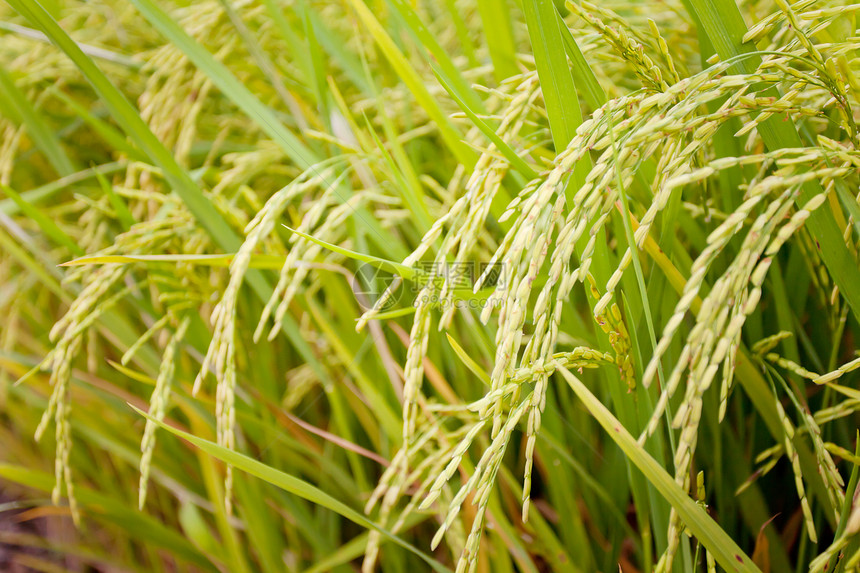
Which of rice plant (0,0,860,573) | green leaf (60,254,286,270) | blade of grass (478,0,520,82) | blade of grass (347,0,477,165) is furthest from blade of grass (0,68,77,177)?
blade of grass (478,0,520,82)

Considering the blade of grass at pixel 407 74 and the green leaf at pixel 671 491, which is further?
the blade of grass at pixel 407 74

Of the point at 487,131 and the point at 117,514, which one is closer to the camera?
the point at 487,131

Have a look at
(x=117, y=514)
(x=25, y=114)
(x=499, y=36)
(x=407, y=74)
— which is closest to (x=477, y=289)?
(x=407, y=74)

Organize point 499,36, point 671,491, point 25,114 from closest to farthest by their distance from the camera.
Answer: point 671,491 → point 499,36 → point 25,114

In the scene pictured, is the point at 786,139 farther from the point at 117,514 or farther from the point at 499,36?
the point at 117,514

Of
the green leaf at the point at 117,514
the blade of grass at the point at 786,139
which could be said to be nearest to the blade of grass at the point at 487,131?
the blade of grass at the point at 786,139

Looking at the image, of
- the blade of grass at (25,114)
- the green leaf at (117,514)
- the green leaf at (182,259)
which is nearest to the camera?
the green leaf at (182,259)

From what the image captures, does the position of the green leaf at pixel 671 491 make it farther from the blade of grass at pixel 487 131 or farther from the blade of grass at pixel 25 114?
the blade of grass at pixel 25 114

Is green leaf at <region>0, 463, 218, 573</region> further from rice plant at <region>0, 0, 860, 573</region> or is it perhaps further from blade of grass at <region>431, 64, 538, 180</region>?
blade of grass at <region>431, 64, 538, 180</region>

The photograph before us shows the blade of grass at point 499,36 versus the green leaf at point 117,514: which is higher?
the blade of grass at point 499,36
